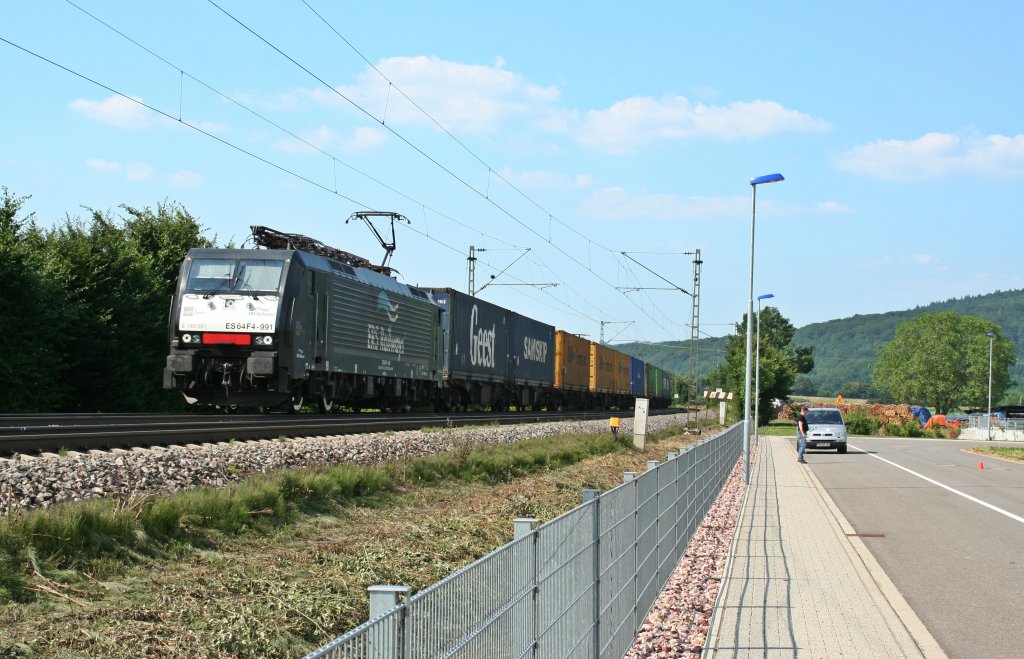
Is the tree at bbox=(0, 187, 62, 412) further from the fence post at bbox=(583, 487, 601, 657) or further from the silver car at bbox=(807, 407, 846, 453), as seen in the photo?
the silver car at bbox=(807, 407, 846, 453)

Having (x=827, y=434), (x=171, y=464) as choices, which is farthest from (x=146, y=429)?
(x=827, y=434)

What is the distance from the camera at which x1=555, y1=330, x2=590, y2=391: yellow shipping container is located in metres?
46.7

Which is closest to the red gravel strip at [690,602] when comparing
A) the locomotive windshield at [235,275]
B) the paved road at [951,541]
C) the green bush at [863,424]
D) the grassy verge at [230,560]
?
the grassy verge at [230,560]

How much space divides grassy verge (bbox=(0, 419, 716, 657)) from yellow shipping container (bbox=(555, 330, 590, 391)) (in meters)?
32.7

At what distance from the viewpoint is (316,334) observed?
72.5 ft

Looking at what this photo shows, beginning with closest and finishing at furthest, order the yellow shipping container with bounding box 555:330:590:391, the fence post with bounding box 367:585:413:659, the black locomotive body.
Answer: the fence post with bounding box 367:585:413:659 < the black locomotive body < the yellow shipping container with bounding box 555:330:590:391

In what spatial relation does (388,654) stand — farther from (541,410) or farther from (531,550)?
(541,410)

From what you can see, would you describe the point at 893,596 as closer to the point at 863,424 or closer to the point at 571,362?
the point at 571,362

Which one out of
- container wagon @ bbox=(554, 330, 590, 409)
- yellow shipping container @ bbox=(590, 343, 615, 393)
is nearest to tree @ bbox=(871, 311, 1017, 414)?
yellow shipping container @ bbox=(590, 343, 615, 393)

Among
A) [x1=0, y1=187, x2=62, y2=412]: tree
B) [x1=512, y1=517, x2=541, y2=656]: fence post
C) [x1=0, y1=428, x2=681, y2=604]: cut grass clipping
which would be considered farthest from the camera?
[x1=0, y1=187, x2=62, y2=412]: tree

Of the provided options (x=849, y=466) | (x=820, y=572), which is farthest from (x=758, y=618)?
(x=849, y=466)

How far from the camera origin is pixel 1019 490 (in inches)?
867

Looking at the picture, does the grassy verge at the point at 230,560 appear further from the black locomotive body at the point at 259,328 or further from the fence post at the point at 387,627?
the black locomotive body at the point at 259,328

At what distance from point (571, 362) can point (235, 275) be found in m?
29.3
